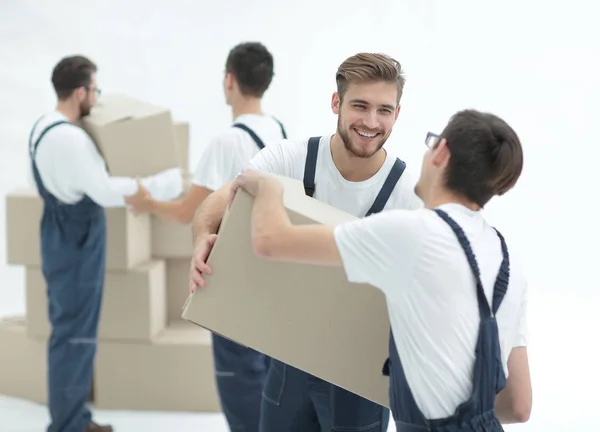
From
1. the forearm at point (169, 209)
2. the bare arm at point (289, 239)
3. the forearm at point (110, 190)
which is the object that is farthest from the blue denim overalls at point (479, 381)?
the forearm at point (110, 190)

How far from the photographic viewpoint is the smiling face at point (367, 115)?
2033mm

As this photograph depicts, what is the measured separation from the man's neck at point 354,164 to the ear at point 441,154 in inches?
19.7

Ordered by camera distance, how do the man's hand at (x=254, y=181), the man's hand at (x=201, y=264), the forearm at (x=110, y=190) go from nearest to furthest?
the man's hand at (x=254, y=181)
the man's hand at (x=201, y=264)
the forearm at (x=110, y=190)

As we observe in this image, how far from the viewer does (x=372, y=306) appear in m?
1.80

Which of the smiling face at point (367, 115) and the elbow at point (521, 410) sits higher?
the smiling face at point (367, 115)

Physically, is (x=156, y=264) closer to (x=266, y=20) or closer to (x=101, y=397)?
(x=101, y=397)

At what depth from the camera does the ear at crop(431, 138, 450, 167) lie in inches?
62.9

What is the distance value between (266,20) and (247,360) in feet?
11.1

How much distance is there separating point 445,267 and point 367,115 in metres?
0.63

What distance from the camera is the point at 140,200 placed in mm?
3502

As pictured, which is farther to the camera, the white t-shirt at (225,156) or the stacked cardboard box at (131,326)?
the stacked cardboard box at (131,326)

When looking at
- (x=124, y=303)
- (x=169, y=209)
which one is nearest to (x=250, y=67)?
(x=169, y=209)

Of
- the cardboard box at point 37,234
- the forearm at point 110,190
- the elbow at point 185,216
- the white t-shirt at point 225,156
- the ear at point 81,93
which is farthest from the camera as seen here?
the cardboard box at point 37,234

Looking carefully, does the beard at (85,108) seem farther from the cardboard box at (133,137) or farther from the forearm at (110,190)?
the forearm at (110,190)
